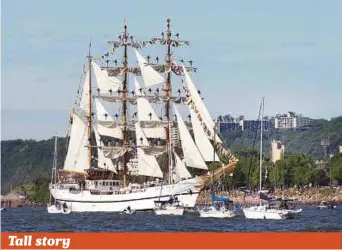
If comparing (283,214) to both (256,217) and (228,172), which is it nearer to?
(256,217)

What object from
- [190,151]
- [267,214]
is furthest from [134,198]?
[267,214]

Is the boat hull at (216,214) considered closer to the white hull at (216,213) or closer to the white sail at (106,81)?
the white hull at (216,213)

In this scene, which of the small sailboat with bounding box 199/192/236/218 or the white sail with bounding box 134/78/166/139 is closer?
the small sailboat with bounding box 199/192/236/218

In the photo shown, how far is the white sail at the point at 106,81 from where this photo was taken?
111 meters

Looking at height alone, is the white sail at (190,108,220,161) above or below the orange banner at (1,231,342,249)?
above

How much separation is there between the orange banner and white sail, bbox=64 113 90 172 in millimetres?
76410

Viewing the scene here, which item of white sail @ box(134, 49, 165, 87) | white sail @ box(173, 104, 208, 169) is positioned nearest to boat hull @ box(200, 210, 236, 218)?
white sail @ box(173, 104, 208, 169)

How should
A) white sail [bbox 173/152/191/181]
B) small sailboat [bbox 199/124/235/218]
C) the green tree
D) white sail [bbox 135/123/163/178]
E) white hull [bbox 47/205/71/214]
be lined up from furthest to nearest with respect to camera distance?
the green tree
white hull [bbox 47/205/71/214]
white sail [bbox 135/123/163/178]
white sail [bbox 173/152/191/181]
small sailboat [bbox 199/124/235/218]

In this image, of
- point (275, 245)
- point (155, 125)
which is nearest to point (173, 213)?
point (155, 125)

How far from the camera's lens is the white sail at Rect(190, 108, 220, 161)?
98.4 meters

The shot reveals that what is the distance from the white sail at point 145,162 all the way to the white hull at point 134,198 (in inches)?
82.9

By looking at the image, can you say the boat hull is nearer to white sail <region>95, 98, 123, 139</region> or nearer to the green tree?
white sail <region>95, 98, 123, 139</region>

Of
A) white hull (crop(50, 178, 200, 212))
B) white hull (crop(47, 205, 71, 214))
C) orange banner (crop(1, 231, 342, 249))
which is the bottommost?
orange banner (crop(1, 231, 342, 249))

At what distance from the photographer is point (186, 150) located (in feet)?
324
